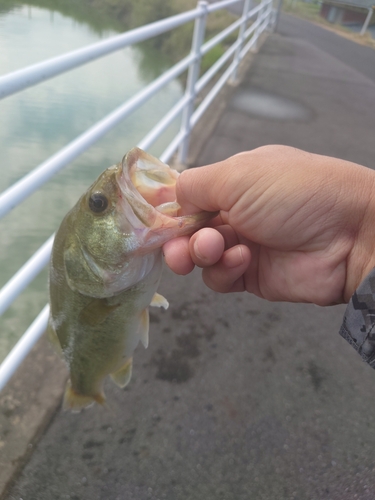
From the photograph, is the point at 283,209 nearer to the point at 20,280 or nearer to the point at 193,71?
the point at 20,280

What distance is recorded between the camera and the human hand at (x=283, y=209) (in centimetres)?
138

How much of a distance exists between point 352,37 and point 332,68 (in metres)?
8.09

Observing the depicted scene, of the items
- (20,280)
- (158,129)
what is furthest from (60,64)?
(158,129)

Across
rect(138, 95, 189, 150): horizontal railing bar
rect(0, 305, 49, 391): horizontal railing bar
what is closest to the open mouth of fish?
rect(0, 305, 49, 391): horizontal railing bar

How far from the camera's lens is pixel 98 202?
48.3 inches

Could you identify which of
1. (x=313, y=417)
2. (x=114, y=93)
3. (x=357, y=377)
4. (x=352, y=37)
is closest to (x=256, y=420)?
(x=313, y=417)

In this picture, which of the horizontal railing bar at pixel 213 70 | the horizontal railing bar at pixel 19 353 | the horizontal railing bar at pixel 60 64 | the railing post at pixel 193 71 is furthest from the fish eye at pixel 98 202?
the horizontal railing bar at pixel 213 70

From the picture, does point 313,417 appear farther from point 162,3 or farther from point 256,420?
point 162,3

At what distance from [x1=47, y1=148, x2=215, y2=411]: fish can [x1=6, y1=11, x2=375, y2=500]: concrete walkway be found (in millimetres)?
519

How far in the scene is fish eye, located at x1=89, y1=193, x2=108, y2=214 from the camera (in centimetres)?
122

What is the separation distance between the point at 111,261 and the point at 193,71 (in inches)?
125

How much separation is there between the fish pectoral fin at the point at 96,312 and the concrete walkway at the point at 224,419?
850 mm

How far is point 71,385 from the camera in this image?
1.71 m

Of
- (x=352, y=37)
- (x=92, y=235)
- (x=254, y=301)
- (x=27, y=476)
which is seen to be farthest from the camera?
(x=352, y=37)
